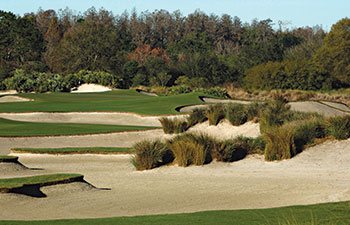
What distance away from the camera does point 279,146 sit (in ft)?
43.2

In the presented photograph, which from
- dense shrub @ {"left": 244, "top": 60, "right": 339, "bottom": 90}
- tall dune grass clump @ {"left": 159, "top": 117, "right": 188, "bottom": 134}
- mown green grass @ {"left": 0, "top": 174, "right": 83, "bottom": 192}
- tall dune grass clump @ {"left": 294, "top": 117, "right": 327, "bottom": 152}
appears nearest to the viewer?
mown green grass @ {"left": 0, "top": 174, "right": 83, "bottom": 192}

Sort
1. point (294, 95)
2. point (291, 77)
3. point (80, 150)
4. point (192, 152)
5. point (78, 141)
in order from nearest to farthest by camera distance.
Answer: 1. point (192, 152)
2. point (80, 150)
3. point (78, 141)
4. point (294, 95)
5. point (291, 77)

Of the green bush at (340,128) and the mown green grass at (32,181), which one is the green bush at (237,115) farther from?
the mown green grass at (32,181)

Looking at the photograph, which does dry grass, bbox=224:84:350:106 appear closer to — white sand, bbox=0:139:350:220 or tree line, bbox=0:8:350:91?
tree line, bbox=0:8:350:91

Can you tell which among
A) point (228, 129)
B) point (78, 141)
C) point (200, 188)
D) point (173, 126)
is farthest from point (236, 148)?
point (78, 141)

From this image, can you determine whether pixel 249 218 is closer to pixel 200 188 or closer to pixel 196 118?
pixel 200 188

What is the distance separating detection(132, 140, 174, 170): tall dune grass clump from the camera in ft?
44.0

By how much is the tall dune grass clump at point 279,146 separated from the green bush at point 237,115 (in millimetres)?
5807

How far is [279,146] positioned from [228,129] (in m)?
6.22

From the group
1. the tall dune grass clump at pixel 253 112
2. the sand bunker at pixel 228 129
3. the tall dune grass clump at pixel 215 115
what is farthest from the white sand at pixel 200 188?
the tall dune grass clump at pixel 215 115

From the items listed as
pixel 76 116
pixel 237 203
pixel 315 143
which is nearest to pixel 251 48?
pixel 76 116

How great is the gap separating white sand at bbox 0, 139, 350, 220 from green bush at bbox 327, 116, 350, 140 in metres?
0.29

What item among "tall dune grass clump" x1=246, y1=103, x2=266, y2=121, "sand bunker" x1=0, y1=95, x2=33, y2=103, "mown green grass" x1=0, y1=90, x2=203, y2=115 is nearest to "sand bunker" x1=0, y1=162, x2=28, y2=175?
"tall dune grass clump" x1=246, y1=103, x2=266, y2=121

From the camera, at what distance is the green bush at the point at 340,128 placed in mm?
13906
